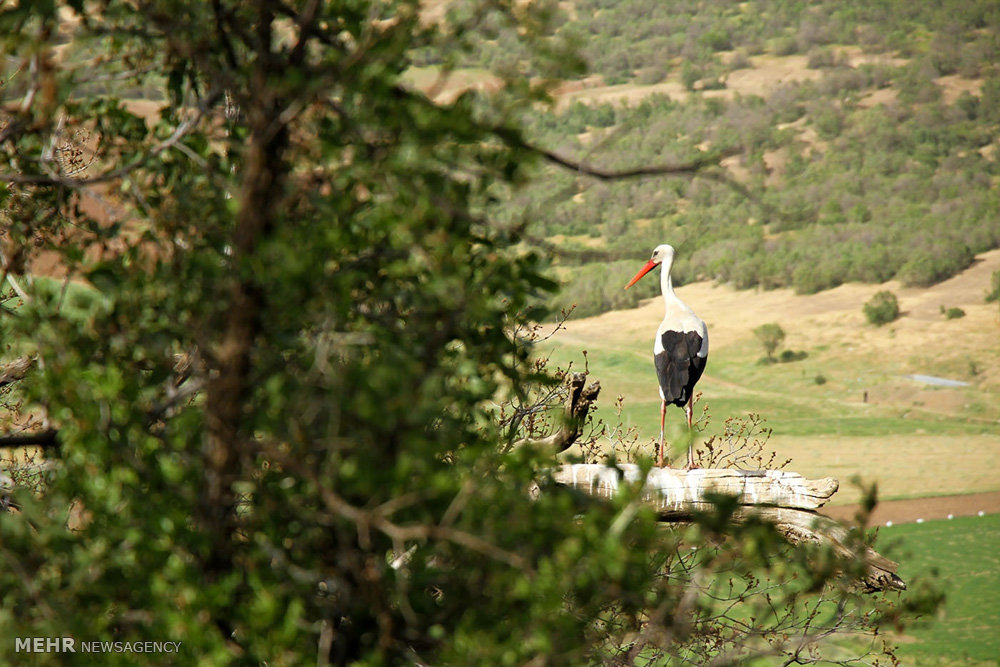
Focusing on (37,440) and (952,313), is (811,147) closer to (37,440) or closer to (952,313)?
(952,313)

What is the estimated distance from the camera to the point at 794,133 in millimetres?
52094

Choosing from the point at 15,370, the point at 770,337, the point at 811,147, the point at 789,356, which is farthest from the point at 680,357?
the point at 811,147

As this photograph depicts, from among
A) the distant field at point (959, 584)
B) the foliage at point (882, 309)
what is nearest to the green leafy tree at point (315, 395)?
the distant field at point (959, 584)

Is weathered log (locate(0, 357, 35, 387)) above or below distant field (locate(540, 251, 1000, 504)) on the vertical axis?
above

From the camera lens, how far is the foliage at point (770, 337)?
5506 cm

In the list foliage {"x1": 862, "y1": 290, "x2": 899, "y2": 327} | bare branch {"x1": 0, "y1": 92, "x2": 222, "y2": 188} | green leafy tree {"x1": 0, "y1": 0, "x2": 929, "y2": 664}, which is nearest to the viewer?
green leafy tree {"x1": 0, "y1": 0, "x2": 929, "y2": 664}

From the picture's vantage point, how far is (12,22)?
122 inches

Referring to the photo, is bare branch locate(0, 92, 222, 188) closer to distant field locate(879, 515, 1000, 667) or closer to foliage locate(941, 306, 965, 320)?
distant field locate(879, 515, 1000, 667)

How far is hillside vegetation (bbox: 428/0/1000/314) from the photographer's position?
6325 centimetres

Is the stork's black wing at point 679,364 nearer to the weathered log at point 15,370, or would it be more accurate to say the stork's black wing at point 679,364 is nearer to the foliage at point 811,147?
the weathered log at point 15,370

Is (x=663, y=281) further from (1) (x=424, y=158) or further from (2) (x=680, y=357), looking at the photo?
(1) (x=424, y=158)

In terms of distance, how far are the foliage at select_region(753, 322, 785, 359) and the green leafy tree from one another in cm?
5322

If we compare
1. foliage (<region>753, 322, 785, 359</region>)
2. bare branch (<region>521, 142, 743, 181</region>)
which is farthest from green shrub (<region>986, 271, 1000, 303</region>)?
bare branch (<region>521, 142, 743, 181</region>)

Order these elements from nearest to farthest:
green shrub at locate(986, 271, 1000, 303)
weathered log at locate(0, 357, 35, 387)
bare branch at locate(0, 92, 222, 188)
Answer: bare branch at locate(0, 92, 222, 188) → weathered log at locate(0, 357, 35, 387) → green shrub at locate(986, 271, 1000, 303)
